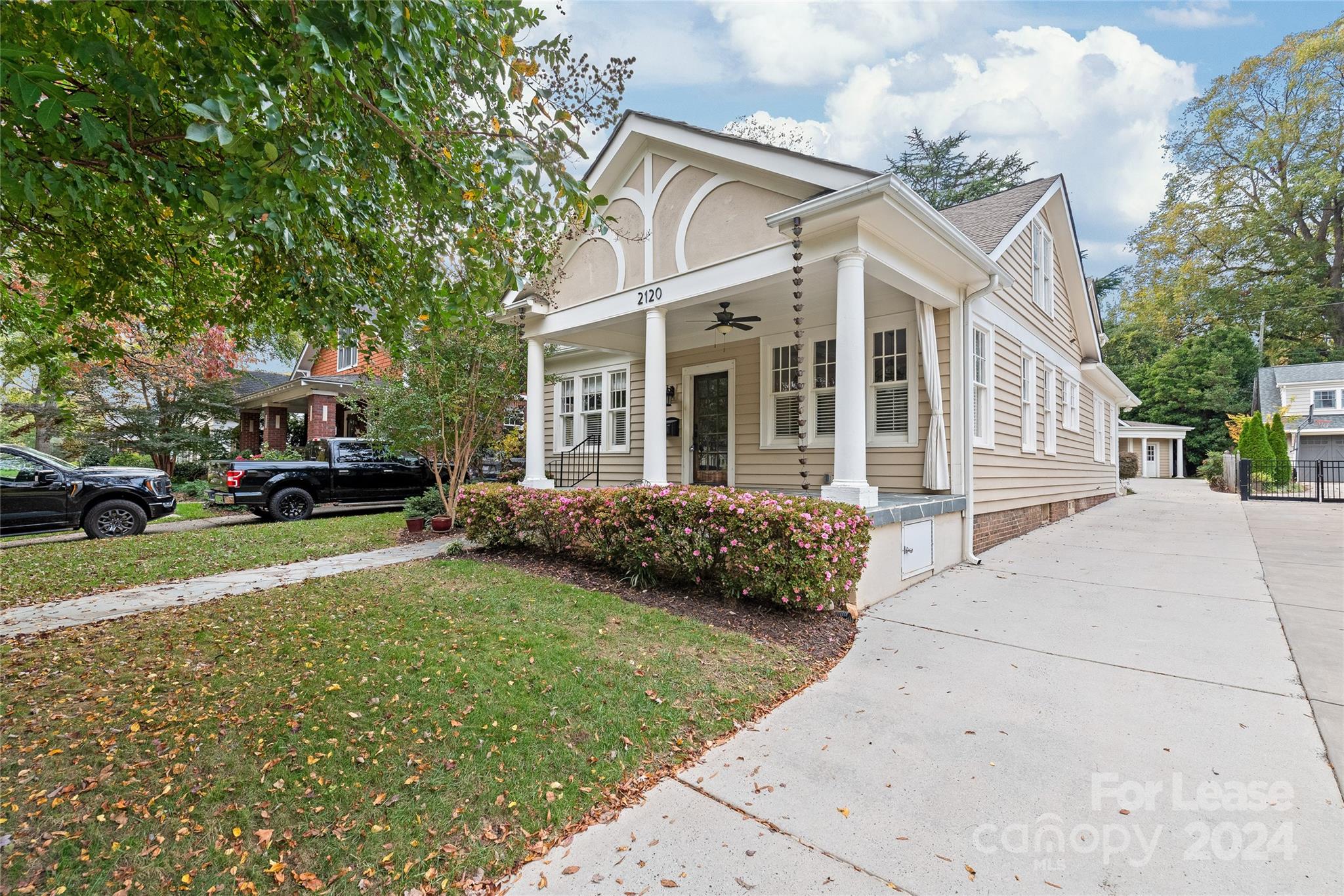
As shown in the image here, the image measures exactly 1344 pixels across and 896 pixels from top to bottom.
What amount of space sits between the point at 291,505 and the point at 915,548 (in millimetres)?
10677

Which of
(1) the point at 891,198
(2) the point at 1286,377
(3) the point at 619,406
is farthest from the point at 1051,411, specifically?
(2) the point at 1286,377

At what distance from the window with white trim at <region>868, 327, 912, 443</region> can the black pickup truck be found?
7727 mm

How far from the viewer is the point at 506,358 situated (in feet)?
30.0

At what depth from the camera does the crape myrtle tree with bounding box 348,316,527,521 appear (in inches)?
340

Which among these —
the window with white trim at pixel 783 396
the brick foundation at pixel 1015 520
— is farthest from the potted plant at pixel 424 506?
the brick foundation at pixel 1015 520

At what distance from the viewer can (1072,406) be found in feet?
38.1

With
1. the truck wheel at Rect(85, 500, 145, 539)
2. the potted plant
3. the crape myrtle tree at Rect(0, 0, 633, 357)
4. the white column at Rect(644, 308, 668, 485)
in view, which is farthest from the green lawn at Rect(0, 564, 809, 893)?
the truck wheel at Rect(85, 500, 145, 539)

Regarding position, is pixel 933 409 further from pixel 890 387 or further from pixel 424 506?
pixel 424 506

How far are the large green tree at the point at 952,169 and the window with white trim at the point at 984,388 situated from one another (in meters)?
17.8

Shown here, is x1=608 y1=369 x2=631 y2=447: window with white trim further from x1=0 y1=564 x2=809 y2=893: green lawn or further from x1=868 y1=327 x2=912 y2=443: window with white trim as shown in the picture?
x1=0 y1=564 x2=809 y2=893: green lawn

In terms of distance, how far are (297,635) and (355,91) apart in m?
3.49

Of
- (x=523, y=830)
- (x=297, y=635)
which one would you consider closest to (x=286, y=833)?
(x=523, y=830)

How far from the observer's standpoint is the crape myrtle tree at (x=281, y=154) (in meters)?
2.16

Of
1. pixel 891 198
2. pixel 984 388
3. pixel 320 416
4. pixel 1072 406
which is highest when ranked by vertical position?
pixel 891 198
